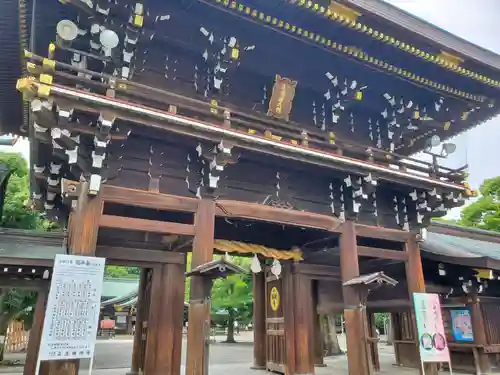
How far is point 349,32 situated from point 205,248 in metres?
5.46

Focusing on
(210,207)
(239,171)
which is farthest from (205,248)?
(239,171)

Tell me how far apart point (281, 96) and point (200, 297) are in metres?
4.91

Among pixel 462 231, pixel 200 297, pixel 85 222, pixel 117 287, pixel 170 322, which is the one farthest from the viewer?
pixel 117 287

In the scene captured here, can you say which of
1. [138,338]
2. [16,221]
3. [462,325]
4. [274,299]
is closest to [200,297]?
[138,338]

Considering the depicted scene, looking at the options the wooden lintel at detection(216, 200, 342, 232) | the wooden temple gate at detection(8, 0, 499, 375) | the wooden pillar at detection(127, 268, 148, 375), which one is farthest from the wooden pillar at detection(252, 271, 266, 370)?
the wooden lintel at detection(216, 200, 342, 232)

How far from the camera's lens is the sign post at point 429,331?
8.68 metres

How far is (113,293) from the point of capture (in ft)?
120

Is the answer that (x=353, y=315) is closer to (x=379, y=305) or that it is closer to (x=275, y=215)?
(x=275, y=215)

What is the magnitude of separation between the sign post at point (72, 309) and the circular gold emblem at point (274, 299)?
6516mm

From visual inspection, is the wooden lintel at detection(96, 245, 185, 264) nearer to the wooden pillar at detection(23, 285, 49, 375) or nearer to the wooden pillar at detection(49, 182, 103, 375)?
the wooden pillar at detection(49, 182, 103, 375)

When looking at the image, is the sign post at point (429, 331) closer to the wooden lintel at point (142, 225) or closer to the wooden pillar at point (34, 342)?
the wooden lintel at point (142, 225)

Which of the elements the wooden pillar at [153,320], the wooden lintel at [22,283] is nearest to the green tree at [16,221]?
the wooden lintel at [22,283]

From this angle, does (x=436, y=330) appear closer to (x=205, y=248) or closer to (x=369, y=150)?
(x=369, y=150)

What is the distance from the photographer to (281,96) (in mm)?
9000
